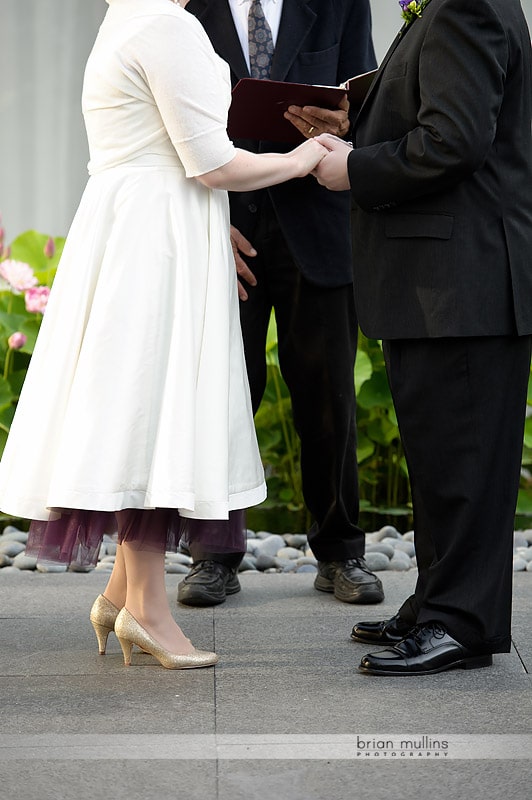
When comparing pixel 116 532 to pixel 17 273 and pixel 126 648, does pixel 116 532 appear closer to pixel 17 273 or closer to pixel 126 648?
pixel 126 648

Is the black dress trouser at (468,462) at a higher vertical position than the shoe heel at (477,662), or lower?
higher

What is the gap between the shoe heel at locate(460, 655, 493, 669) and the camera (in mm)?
2531

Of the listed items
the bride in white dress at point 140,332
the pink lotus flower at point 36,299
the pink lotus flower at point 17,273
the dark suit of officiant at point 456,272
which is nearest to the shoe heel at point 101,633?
the bride in white dress at point 140,332

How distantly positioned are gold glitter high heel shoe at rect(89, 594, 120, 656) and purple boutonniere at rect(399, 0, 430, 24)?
146cm

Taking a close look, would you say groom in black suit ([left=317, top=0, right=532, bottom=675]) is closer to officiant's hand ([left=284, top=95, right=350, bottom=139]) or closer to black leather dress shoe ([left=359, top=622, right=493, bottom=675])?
black leather dress shoe ([left=359, top=622, right=493, bottom=675])

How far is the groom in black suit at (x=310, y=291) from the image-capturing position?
3074 millimetres

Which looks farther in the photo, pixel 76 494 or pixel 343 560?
pixel 343 560

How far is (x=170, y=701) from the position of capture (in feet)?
7.65

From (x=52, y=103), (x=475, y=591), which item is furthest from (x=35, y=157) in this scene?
(x=475, y=591)

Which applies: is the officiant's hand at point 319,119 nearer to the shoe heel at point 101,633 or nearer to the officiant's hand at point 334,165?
the officiant's hand at point 334,165

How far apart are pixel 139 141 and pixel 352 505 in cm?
130

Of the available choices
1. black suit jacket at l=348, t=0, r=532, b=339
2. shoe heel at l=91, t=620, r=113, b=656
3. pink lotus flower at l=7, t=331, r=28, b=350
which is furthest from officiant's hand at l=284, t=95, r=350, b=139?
pink lotus flower at l=7, t=331, r=28, b=350

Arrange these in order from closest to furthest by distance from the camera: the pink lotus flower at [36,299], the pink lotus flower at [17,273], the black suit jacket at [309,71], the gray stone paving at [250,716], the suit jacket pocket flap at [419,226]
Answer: the gray stone paving at [250,716] → the suit jacket pocket flap at [419,226] → the black suit jacket at [309,71] → the pink lotus flower at [36,299] → the pink lotus flower at [17,273]

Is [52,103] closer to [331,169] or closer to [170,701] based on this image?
[331,169]
